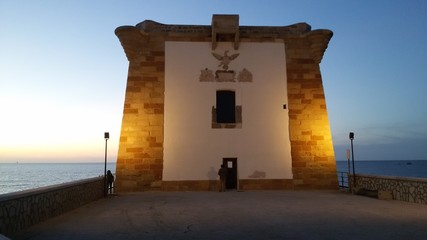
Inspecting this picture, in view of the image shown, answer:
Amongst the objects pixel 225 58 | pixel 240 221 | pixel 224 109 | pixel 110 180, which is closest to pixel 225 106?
pixel 224 109

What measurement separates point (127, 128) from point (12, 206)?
9041 mm

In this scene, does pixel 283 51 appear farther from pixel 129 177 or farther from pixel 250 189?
pixel 129 177

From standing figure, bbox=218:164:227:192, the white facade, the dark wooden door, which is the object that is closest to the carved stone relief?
the white facade

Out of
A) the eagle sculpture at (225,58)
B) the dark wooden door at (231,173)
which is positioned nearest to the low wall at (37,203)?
the dark wooden door at (231,173)

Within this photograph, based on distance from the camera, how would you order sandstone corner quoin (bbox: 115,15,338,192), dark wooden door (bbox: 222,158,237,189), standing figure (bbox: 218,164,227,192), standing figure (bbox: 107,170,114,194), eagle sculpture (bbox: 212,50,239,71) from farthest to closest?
eagle sculpture (bbox: 212,50,239,71) → dark wooden door (bbox: 222,158,237,189) → sandstone corner quoin (bbox: 115,15,338,192) → standing figure (bbox: 218,164,227,192) → standing figure (bbox: 107,170,114,194)

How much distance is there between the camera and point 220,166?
49.2ft

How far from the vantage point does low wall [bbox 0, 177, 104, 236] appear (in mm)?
5977

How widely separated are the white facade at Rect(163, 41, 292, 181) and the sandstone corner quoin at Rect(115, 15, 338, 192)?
0.15 feet

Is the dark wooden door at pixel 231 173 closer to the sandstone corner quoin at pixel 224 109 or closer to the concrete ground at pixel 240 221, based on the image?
the sandstone corner quoin at pixel 224 109

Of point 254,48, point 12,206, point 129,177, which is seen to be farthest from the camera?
point 254,48

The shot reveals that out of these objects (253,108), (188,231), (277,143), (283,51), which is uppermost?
(283,51)

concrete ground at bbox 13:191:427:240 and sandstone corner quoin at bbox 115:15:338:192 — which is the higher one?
sandstone corner quoin at bbox 115:15:338:192

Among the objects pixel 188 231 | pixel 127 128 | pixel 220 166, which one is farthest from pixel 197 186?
pixel 188 231

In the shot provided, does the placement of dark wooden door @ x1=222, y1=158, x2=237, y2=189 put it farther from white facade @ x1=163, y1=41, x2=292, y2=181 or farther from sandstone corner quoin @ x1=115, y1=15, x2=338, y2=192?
white facade @ x1=163, y1=41, x2=292, y2=181
